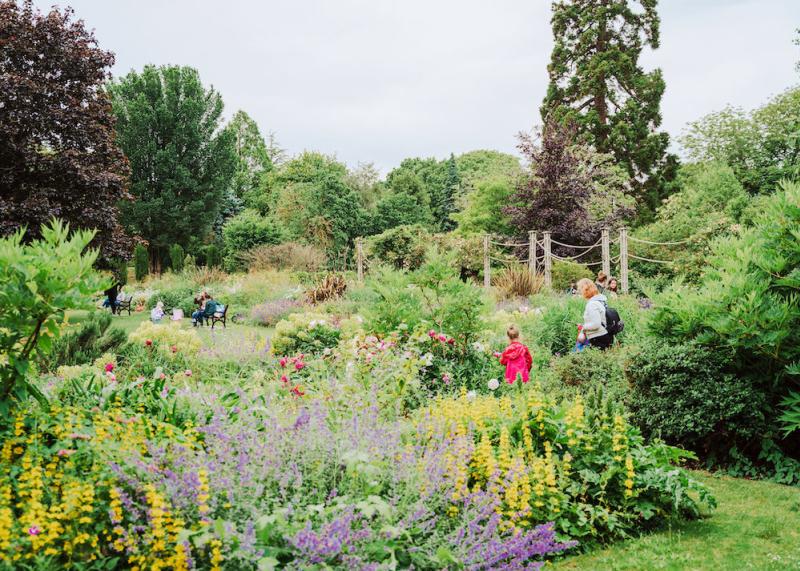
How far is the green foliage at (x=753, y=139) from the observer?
23484 millimetres

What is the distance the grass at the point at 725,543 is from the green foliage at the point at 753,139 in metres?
21.4

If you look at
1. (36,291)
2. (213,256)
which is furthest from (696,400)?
(213,256)

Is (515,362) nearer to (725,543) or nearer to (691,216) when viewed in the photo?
(725,543)

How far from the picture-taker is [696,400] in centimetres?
522

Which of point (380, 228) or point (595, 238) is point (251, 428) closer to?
point (595, 238)

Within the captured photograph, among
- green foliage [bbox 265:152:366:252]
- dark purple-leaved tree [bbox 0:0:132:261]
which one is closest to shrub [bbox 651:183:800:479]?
dark purple-leaved tree [bbox 0:0:132:261]

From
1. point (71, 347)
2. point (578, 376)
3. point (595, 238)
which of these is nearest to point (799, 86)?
point (595, 238)

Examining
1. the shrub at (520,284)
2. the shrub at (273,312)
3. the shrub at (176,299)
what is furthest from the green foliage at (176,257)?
the shrub at (520,284)

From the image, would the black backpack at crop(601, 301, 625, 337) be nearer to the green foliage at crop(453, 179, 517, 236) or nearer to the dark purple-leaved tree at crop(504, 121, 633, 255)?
the dark purple-leaved tree at crop(504, 121, 633, 255)

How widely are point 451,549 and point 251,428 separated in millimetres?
1207

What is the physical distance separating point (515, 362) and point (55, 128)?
13.7 metres

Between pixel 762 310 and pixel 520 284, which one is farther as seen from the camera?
pixel 520 284

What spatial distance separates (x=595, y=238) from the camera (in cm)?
2012

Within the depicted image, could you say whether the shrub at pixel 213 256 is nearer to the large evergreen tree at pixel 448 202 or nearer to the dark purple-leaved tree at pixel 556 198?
the dark purple-leaved tree at pixel 556 198
